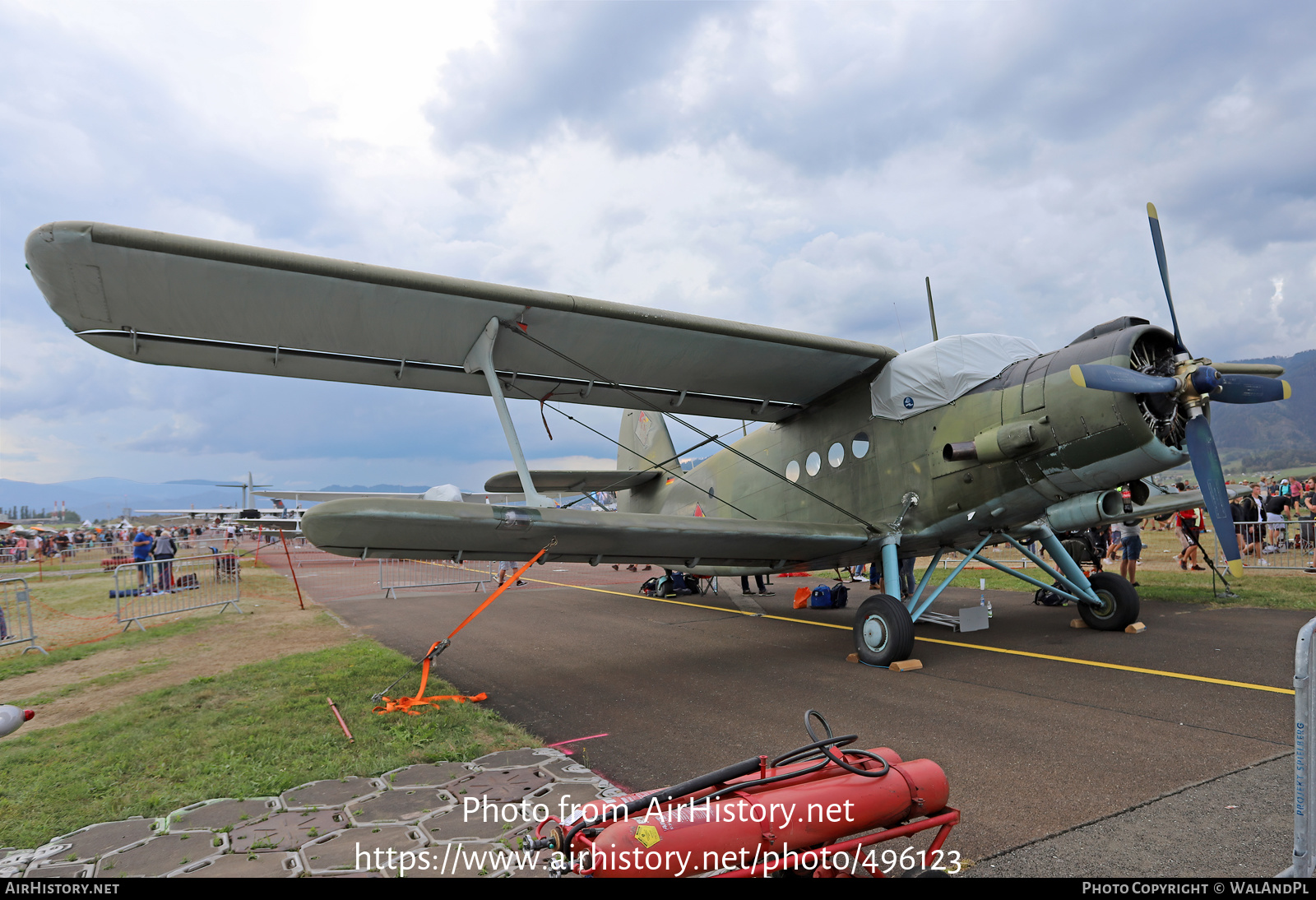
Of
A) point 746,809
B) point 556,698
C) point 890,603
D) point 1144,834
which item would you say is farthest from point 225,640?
point 1144,834

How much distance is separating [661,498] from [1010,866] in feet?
33.6

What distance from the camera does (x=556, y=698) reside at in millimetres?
6398

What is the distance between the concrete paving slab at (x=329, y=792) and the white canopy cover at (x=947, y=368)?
663 cm

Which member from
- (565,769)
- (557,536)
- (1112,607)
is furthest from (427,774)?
(1112,607)

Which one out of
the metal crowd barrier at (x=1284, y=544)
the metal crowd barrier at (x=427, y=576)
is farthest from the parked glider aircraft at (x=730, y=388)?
the metal crowd barrier at (x=427, y=576)

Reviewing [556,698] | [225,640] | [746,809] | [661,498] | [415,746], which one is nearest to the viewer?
[746,809]

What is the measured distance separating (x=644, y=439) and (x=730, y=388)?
624 centimetres

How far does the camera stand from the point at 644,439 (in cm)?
1501

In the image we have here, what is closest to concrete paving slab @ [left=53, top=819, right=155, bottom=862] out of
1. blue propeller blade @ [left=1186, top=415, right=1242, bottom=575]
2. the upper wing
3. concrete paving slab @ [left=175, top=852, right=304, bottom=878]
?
concrete paving slab @ [left=175, top=852, right=304, bottom=878]

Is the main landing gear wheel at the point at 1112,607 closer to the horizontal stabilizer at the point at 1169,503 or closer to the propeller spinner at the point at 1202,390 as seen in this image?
the horizontal stabilizer at the point at 1169,503

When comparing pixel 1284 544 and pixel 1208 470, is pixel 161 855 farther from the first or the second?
pixel 1284 544

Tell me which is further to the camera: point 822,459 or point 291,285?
point 822,459
